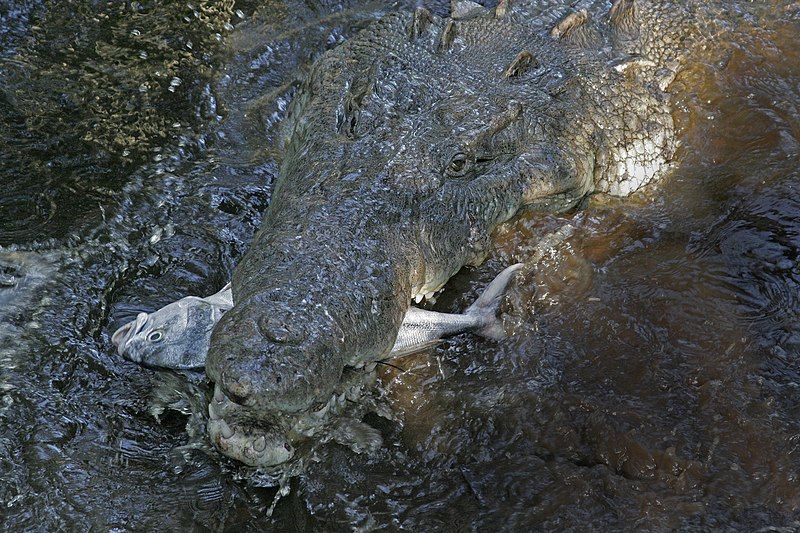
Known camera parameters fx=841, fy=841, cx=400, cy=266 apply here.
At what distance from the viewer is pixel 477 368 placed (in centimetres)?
350

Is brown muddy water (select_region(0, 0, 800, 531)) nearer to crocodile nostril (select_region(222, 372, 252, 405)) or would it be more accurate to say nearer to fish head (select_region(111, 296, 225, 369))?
fish head (select_region(111, 296, 225, 369))

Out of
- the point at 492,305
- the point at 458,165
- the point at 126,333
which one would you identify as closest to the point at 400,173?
the point at 458,165

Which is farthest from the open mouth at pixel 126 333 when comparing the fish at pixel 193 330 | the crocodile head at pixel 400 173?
the crocodile head at pixel 400 173

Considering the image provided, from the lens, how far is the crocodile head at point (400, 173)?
2777 millimetres

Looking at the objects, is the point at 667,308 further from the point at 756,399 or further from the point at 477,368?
the point at 477,368

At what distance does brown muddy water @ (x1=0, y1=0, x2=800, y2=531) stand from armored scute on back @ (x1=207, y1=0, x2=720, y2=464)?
0.84 feet

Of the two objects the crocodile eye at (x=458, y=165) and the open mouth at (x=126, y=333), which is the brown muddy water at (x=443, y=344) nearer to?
the open mouth at (x=126, y=333)

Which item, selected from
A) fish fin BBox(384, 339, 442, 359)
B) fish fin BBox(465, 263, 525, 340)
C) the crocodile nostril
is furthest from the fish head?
fish fin BBox(465, 263, 525, 340)

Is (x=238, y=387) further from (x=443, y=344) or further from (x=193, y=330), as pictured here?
(x=443, y=344)

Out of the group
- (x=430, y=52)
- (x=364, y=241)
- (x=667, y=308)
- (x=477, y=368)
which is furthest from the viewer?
(x=430, y=52)

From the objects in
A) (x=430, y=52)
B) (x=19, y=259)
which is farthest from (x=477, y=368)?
(x=19, y=259)

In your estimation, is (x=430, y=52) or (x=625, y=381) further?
(x=430, y=52)

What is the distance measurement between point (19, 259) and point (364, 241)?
5.42 feet

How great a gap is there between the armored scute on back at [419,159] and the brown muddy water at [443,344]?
0.84 feet
